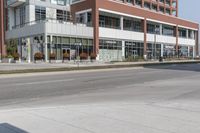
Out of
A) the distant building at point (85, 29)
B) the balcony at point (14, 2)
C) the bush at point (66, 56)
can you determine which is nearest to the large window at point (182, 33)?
the distant building at point (85, 29)

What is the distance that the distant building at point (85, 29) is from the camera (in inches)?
2080

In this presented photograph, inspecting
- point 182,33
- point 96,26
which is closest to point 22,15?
point 96,26

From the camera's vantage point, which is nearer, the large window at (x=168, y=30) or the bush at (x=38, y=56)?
the bush at (x=38, y=56)

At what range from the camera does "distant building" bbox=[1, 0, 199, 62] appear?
52844mm

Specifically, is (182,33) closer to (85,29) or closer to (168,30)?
(168,30)

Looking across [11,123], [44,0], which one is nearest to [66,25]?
[44,0]

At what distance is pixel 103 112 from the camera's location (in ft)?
27.8

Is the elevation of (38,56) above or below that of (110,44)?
below

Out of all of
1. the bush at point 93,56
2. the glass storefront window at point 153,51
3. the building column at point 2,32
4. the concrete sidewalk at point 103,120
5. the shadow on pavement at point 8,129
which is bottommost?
the shadow on pavement at point 8,129

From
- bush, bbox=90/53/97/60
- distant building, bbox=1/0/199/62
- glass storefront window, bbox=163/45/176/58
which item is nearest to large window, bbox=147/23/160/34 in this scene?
distant building, bbox=1/0/199/62

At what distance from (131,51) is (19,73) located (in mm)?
42889

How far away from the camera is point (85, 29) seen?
56.7m

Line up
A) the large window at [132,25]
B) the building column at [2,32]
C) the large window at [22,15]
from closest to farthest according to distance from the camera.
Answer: the large window at [22,15] < the building column at [2,32] < the large window at [132,25]

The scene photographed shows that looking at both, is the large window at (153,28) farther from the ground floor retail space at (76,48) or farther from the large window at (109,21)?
the large window at (109,21)
